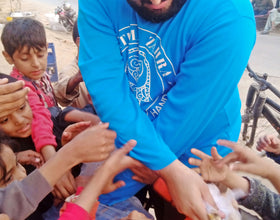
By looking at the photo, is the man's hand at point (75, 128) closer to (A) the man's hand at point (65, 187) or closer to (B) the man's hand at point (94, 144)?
(A) the man's hand at point (65, 187)

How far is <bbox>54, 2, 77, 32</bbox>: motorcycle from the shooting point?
9.60 metres

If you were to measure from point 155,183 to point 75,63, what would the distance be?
→ 198 centimetres

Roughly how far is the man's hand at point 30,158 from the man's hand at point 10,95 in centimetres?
42

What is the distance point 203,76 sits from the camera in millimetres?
1136

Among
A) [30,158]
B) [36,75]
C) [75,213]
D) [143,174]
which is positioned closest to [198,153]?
[143,174]

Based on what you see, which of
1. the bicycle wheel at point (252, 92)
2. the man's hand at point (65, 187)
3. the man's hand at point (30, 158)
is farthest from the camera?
the bicycle wheel at point (252, 92)

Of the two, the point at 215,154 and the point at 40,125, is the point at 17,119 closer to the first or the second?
the point at 40,125

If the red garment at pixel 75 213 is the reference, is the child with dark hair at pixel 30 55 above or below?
above

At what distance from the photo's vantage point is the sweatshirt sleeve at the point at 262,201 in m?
1.46

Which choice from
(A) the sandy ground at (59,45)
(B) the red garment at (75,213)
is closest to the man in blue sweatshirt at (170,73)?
(B) the red garment at (75,213)

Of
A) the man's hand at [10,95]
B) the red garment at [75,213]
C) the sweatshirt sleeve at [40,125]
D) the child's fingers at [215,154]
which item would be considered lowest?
the sweatshirt sleeve at [40,125]

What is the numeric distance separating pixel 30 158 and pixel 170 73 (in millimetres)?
1197

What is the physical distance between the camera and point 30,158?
1835mm

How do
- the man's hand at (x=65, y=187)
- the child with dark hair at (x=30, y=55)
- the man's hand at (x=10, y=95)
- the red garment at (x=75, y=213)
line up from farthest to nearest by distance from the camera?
the child with dark hair at (x=30, y=55) → the man's hand at (x=65, y=187) → the man's hand at (x=10, y=95) → the red garment at (x=75, y=213)
